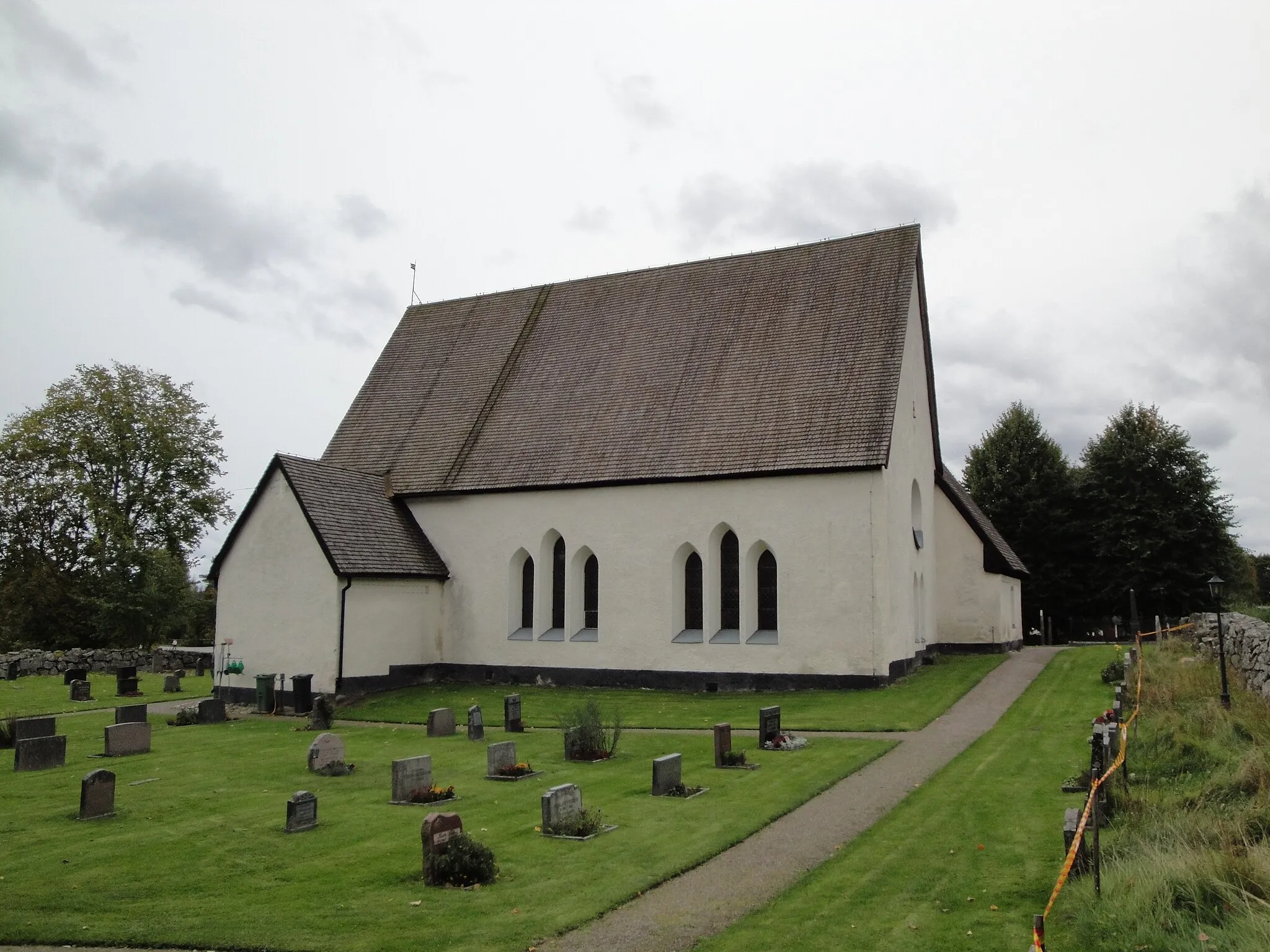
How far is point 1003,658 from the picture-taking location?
29.5m

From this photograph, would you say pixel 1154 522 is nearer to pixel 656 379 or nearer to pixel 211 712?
pixel 656 379

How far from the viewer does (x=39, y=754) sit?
17.0m

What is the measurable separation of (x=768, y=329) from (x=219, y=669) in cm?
1854

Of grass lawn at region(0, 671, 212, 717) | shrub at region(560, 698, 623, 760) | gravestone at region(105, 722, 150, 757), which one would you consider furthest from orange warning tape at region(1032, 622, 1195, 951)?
grass lawn at region(0, 671, 212, 717)

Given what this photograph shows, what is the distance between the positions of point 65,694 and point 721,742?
2410cm

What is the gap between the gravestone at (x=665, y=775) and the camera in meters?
13.5

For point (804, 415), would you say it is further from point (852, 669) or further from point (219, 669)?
point (219, 669)

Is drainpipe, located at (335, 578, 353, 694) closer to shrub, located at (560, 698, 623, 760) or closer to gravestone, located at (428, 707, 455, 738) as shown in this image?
gravestone, located at (428, 707, 455, 738)

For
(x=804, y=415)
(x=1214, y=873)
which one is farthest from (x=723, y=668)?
(x=1214, y=873)

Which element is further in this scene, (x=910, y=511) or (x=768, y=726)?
(x=910, y=511)

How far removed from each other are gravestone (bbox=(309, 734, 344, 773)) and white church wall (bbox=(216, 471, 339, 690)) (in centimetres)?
958

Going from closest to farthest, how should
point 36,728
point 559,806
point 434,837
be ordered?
point 434,837
point 559,806
point 36,728

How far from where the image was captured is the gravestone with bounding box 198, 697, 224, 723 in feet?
75.0

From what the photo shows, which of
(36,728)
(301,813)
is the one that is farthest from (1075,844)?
(36,728)
